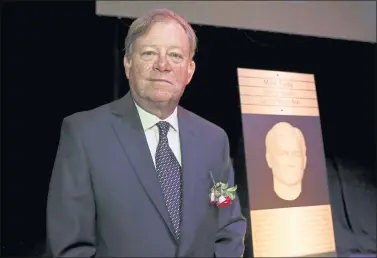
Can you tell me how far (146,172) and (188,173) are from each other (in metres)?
0.14

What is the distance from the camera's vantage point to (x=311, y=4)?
2629mm

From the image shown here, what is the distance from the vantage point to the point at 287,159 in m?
2.31

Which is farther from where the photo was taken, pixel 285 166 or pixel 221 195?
pixel 285 166

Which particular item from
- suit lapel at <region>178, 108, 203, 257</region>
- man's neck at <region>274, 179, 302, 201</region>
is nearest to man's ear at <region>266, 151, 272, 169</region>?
man's neck at <region>274, 179, 302, 201</region>

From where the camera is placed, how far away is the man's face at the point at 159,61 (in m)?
1.34

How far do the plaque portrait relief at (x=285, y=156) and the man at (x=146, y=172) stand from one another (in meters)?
0.88

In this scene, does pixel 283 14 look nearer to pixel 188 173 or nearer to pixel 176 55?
pixel 176 55

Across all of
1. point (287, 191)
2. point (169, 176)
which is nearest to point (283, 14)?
point (287, 191)

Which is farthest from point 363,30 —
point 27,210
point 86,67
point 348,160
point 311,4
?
point 27,210

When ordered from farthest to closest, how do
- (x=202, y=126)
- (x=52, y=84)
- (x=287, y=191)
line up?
(x=287, y=191)
(x=52, y=84)
(x=202, y=126)

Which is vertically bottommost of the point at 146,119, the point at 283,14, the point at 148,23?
the point at 146,119

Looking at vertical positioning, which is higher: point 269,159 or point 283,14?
point 283,14

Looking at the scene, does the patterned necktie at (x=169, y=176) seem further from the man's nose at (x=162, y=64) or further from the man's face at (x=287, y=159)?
the man's face at (x=287, y=159)

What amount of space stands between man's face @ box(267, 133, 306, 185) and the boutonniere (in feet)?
3.24
